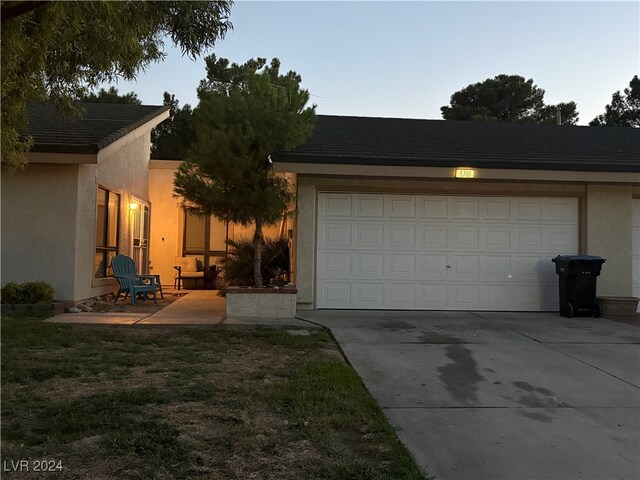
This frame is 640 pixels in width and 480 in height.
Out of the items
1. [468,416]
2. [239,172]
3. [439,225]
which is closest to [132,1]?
[468,416]

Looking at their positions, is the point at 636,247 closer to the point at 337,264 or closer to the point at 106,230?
the point at 337,264

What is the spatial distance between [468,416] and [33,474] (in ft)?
10.9

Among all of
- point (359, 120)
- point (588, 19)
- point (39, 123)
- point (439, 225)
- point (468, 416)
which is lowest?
point (468, 416)

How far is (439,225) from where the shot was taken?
10.4 meters

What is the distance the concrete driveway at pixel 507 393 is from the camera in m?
3.43

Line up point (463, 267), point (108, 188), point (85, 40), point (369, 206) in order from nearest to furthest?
point (85, 40) < point (369, 206) < point (463, 267) < point (108, 188)

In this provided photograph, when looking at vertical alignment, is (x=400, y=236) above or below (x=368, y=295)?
above

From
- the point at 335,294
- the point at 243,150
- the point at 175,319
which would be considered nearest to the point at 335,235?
the point at 335,294

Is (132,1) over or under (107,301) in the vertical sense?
over

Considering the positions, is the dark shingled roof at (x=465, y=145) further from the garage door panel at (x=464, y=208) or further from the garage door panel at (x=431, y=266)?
the garage door panel at (x=431, y=266)

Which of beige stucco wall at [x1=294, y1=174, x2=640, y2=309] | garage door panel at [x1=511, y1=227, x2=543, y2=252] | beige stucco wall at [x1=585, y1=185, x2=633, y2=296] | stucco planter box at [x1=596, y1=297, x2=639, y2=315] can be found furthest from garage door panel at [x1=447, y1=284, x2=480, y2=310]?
beige stucco wall at [x1=585, y1=185, x2=633, y2=296]

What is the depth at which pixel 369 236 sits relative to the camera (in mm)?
10188

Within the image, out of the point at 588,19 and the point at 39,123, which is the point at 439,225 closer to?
the point at 588,19

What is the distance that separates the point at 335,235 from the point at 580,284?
196 inches
